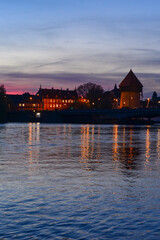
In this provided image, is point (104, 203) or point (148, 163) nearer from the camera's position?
point (104, 203)

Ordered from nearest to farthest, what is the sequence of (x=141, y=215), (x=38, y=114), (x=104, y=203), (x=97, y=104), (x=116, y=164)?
(x=141, y=215)
(x=104, y=203)
(x=116, y=164)
(x=38, y=114)
(x=97, y=104)

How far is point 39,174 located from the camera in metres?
20.3

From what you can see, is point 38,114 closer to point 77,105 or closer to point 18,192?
point 77,105

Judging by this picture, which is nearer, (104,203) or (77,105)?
(104,203)

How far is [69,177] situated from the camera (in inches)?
765

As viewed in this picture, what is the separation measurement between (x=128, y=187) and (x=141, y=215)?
4.46 metres

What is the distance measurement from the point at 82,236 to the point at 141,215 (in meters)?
2.65

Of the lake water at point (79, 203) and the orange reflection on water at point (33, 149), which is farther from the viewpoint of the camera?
the orange reflection on water at point (33, 149)

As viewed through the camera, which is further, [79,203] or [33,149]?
[33,149]

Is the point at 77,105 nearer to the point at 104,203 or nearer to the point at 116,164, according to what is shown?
the point at 116,164

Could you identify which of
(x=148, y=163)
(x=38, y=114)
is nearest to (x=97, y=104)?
(x=38, y=114)

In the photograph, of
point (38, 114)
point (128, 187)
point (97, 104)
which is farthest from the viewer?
point (97, 104)

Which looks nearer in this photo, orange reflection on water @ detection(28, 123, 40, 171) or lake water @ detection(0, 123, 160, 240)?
lake water @ detection(0, 123, 160, 240)

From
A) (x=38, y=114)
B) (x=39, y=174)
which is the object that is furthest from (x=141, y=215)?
(x=38, y=114)
